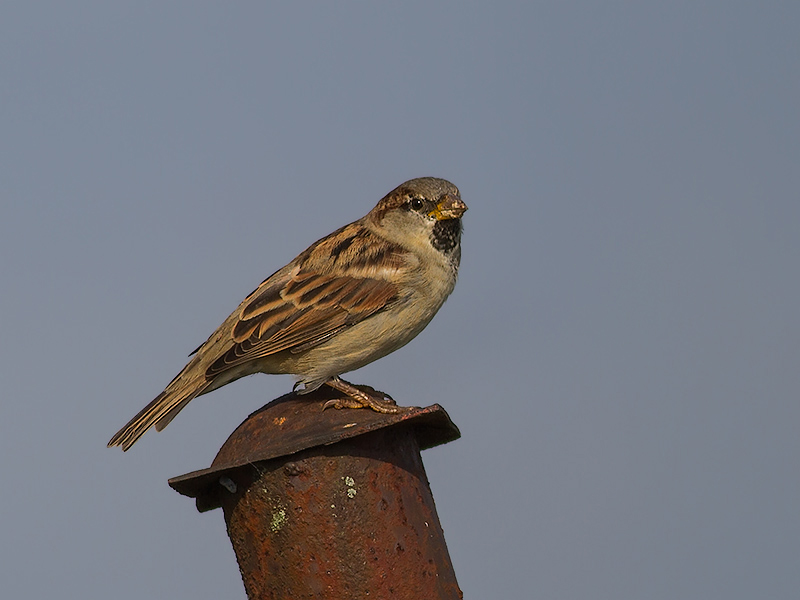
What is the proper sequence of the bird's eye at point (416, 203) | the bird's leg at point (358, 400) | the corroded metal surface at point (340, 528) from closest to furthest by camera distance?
1. the corroded metal surface at point (340, 528)
2. the bird's leg at point (358, 400)
3. the bird's eye at point (416, 203)

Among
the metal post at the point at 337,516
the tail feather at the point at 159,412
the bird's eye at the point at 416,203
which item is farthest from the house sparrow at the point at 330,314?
the metal post at the point at 337,516

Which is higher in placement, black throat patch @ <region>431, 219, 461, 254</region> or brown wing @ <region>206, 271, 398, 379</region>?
black throat patch @ <region>431, 219, 461, 254</region>

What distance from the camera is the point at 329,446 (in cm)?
417

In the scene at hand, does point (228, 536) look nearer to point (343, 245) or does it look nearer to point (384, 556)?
point (384, 556)

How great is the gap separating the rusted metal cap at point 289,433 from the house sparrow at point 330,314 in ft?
6.00

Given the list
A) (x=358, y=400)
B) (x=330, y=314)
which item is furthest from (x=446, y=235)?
(x=358, y=400)

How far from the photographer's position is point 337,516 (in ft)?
Answer: 13.6

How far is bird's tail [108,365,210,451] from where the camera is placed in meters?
6.40

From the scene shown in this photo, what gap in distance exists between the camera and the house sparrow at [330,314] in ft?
22.4

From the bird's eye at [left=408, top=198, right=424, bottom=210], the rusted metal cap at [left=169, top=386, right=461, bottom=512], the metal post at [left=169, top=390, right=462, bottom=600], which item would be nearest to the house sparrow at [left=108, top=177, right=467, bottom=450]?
the bird's eye at [left=408, top=198, right=424, bottom=210]

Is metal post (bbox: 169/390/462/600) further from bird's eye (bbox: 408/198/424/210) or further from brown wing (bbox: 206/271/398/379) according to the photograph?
bird's eye (bbox: 408/198/424/210)

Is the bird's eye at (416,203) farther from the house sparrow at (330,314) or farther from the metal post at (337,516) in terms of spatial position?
the metal post at (337,516)

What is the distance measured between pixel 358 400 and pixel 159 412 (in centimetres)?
140

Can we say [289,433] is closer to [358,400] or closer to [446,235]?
[358,400]
